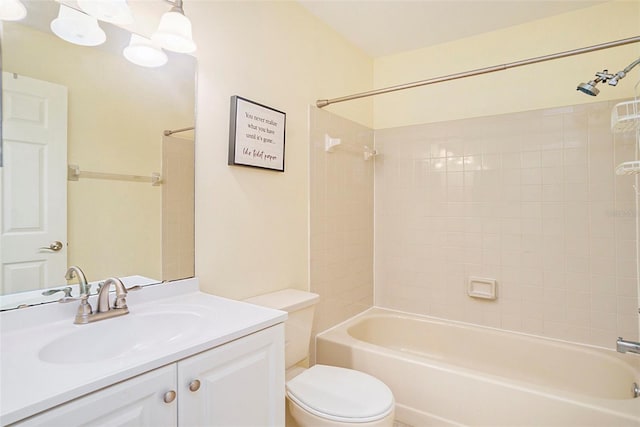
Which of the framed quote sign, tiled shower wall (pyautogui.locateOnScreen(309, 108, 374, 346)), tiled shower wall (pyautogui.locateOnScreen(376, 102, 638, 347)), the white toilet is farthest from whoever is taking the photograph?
tiled shower wall (pyautogui.locateOnScreen(309, 108, 374, 346))

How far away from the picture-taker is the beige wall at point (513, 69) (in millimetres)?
2092

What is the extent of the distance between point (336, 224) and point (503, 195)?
46.8 inches

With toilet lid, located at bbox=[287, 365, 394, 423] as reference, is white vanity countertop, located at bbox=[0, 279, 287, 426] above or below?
above

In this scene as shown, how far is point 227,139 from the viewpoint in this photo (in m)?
1.62

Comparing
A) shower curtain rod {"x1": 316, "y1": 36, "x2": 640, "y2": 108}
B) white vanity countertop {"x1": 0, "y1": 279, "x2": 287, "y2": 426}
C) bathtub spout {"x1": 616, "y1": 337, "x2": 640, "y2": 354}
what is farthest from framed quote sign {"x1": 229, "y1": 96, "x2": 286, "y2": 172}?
bathtub spout {"x1": 616, "y1": 337, "x2": 640, "y2": 354}

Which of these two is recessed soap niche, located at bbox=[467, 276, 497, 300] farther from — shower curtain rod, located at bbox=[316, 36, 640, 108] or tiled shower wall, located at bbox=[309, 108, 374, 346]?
shower curtain rod, located at bbox=[316, 36, 640, 108]

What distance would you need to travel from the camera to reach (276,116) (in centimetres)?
187

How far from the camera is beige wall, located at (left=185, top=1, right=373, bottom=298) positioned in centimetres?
154

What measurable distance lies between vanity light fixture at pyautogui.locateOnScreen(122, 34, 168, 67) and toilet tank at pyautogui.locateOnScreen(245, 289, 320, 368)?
3.77 feet

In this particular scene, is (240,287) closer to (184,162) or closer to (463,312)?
(184,162)

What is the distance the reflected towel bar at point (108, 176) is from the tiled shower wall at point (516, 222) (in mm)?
1918

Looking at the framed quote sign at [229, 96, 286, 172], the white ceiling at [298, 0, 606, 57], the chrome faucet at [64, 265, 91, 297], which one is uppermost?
the white ceiling at [298, 0, 606, 57]

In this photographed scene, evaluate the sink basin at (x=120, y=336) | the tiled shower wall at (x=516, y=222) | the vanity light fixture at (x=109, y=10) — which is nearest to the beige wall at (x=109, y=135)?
the vanity light fixture at (x=109, y=10)

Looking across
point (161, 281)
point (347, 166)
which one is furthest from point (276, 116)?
point (161, 281)
